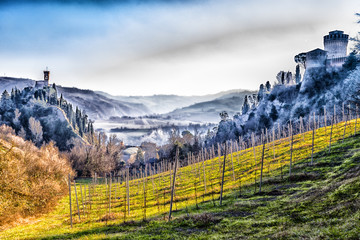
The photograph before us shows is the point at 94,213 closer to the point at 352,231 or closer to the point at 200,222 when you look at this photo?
the point at 200,222

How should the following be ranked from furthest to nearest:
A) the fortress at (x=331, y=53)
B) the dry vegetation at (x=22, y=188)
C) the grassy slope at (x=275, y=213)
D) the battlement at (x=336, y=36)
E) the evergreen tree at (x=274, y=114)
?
the evergreen tree at (x=274, y=114) → the battlement at (x=336, y=36) → the fortress at (x=331, y=53) → the dry vegetation at (x=22, y=188) → the grassy slope at (x=275, y=213)

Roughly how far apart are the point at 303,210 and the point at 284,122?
130 meters

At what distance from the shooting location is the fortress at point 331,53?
150875mm

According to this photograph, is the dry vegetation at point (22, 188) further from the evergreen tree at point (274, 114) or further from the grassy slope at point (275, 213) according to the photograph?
the evergreen tree at point (274, 114)

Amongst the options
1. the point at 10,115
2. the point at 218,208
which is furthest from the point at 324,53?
the point at 10,115

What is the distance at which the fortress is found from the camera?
150875mm

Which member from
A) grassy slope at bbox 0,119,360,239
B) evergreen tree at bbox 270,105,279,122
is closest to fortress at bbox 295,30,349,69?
evergreen tree at bbox 270,105,279,122

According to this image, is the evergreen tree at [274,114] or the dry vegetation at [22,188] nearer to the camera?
the dry vegetation at [22,188]

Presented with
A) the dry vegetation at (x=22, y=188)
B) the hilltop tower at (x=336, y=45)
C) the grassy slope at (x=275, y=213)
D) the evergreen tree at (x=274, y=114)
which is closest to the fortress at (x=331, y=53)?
the hilltop tower at (x=336, y=45)

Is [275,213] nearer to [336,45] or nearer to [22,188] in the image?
[22,188]

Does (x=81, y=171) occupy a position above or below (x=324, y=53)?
below

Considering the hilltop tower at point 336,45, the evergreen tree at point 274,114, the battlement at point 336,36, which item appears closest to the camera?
the battlement at point 336,36

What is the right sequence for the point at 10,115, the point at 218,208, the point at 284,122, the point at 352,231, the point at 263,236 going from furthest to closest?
the point at 10,115 < the point at 284,122 < the point at 218,208 < the point at 263,236 < the point at 352,231

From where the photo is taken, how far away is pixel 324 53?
500 feet
